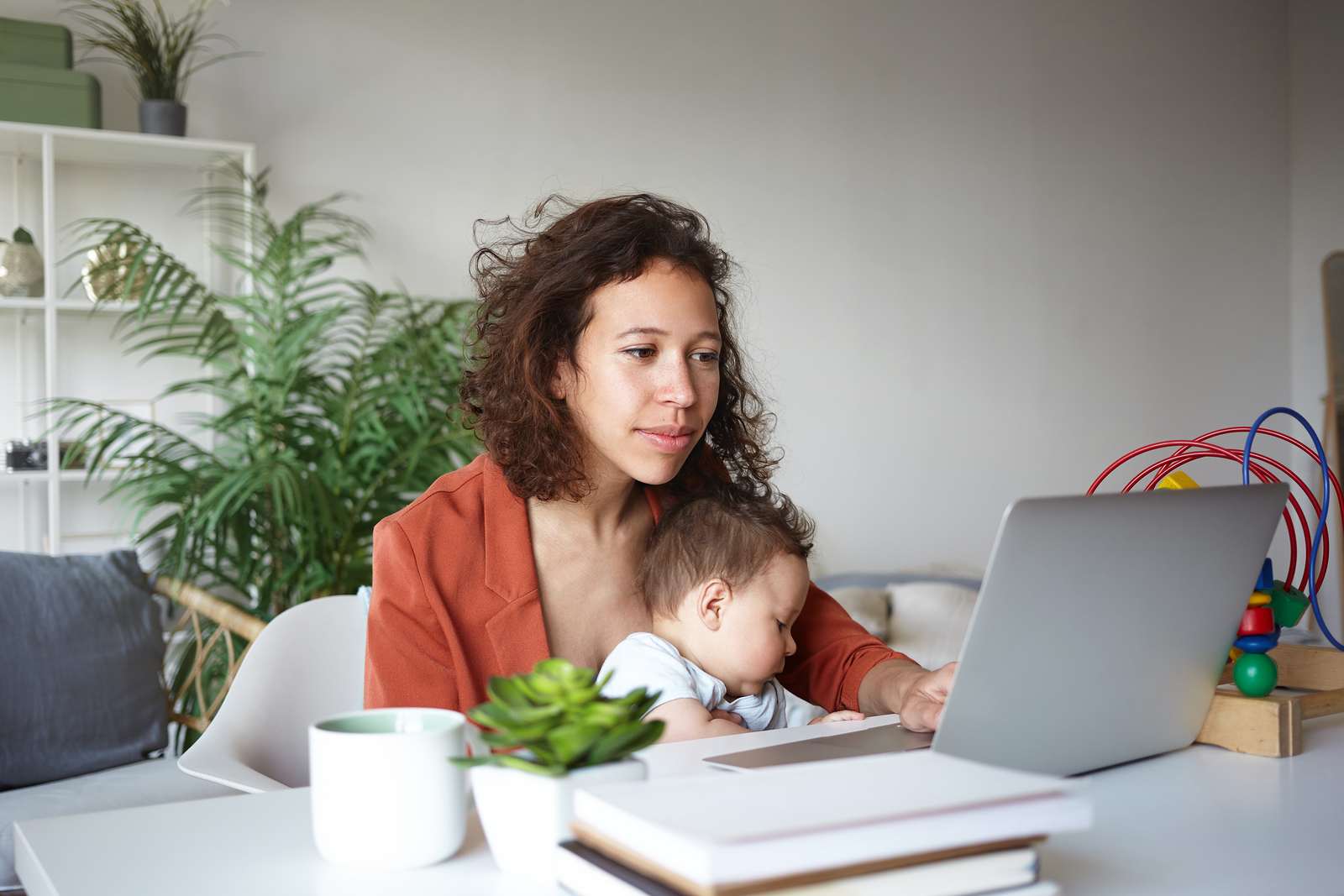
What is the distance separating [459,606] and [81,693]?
1.40 m

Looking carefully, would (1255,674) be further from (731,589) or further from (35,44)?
(35,44)

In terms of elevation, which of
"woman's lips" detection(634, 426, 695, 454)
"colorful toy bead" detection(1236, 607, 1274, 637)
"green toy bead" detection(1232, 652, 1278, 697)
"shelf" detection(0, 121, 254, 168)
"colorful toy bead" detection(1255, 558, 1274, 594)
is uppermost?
"shelf" detection(0, 121, 254, 168)

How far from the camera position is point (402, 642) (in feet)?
3.84

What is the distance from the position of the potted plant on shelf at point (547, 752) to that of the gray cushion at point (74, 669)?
1.93m

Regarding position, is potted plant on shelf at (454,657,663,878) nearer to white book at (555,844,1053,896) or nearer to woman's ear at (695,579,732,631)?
white book at (555,844,1053,896)

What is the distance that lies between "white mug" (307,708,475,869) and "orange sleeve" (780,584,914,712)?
76 cm

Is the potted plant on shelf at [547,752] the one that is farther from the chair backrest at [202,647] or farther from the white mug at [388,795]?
the chair backrest at [202,647]

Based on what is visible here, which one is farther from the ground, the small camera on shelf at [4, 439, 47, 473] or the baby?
the small camera on shelf at [4, 439, 47, 473]

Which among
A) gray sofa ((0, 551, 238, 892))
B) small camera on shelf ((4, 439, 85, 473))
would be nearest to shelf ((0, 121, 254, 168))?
small camera on shelf ((4, 439, 85, 473))

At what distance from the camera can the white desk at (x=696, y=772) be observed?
0.62m

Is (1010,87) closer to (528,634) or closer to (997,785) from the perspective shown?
(528,634)

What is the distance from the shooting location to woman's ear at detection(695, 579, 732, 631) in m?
1.30

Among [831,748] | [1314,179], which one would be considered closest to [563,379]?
[831,748]

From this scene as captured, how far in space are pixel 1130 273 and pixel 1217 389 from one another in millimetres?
756
